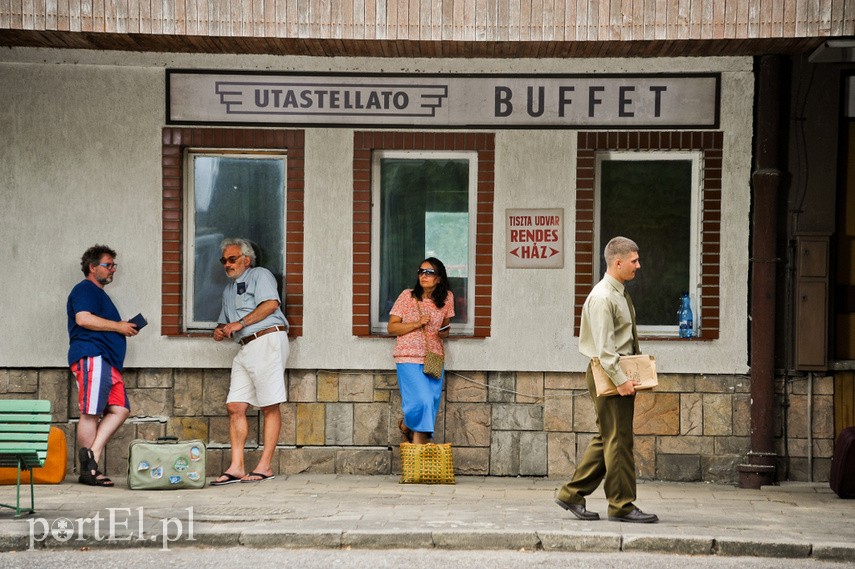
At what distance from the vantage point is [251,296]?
10609 millimetres

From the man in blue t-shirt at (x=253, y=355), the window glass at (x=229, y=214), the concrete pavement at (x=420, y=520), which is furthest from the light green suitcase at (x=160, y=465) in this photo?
the window glass at (x=229, y=214)

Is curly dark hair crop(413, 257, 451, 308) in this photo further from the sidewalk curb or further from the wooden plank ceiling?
the sidewalk curb

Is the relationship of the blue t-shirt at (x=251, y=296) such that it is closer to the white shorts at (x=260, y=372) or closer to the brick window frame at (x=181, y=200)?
the white shorts at (x=260, y=372)

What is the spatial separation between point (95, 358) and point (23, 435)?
69.7 inches

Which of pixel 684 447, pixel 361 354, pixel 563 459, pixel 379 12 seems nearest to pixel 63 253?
pixel 361 354

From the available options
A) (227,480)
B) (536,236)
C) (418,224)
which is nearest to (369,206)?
(418,224)

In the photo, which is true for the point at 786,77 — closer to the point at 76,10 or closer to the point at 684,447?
the point at 684,447

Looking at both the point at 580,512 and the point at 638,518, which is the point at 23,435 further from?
the point at 638,518

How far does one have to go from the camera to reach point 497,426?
36.0 ft

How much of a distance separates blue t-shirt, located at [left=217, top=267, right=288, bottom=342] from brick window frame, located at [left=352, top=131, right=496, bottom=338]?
752mm

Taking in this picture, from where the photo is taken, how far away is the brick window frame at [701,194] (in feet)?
35.4

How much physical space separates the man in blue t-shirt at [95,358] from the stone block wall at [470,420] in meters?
0.53

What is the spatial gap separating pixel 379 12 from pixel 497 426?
3.64 meters
